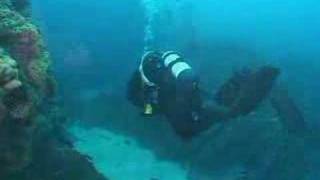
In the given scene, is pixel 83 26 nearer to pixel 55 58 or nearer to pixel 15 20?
pixel 55 58

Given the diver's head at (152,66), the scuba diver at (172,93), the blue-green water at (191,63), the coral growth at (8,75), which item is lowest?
the coral growth at (8,75)

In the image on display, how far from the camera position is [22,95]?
4465mm

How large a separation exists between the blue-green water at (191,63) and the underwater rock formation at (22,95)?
1.95 metres

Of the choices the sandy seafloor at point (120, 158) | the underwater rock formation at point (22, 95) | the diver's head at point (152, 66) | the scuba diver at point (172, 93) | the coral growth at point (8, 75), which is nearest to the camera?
the coral growth at point (8, 75)

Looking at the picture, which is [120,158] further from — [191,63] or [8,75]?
[8,75]

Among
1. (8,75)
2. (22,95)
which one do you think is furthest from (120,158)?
(8,75)

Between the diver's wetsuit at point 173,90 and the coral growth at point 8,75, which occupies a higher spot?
the diver's wetsuit at point 173,90

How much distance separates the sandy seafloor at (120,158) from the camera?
26.2 ft

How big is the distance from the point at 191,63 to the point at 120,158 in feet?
10.0

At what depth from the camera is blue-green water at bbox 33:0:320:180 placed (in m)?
8.07

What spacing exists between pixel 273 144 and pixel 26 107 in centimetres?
464

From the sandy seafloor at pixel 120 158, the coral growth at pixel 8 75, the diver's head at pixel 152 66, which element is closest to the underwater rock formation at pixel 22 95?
the coral growth at pixel 8 75

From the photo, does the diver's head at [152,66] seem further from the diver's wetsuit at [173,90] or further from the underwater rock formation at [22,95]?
the underwater rock formation at [22,95]

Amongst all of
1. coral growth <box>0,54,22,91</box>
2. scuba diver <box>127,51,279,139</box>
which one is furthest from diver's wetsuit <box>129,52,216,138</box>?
coral growth <box>0,54,22,91</box>
